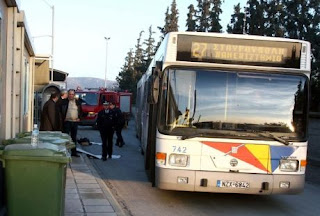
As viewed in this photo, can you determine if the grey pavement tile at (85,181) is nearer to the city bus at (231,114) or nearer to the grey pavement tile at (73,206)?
the grey pavement tile at (73,206)

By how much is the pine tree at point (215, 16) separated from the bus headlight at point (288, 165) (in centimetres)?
3017

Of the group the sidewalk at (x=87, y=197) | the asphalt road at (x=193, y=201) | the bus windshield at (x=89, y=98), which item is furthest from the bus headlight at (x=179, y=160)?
the bus windshield at (x=89, y=98)

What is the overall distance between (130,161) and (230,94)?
6.55 m

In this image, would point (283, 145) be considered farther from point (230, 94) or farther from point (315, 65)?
point (315, 65)

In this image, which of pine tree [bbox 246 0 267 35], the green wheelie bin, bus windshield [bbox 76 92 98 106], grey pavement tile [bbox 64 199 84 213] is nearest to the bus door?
grey pavement tile [bbox 64 199 84 213]

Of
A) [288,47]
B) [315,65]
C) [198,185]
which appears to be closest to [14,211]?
[198,185]

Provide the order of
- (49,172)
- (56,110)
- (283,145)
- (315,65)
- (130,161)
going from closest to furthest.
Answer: (49,172) < (283,145) < (56,110) < (130,161) < (315,65)

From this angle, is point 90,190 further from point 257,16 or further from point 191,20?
point 191,20

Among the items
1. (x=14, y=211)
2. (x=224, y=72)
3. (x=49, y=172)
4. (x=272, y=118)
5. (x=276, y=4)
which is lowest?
(x=14, y=211)

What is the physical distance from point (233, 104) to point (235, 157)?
861 mm

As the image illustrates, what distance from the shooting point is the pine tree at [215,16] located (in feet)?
122

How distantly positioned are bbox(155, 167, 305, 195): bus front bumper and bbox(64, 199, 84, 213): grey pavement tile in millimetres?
1382

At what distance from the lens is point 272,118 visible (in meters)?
7.57

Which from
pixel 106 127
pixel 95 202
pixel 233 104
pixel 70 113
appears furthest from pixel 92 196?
pixel 106 127
